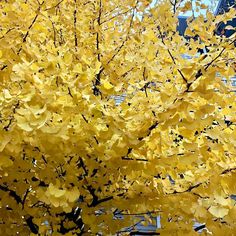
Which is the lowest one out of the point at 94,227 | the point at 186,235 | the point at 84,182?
the point at 186,235

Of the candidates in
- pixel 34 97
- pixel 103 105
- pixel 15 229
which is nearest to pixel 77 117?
pixel 103 105

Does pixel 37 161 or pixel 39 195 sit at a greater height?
pixel 37 161

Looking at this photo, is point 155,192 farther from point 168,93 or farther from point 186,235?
point 168,93

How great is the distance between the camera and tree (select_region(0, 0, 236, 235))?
173 centimetres

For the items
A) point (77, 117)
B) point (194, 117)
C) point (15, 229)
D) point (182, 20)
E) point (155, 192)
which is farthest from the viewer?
point (182, 20)

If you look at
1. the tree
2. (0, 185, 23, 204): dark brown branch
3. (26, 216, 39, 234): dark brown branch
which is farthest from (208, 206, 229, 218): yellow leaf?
(26, 216, 39, 234): dark brown branch

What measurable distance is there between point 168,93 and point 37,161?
822mm

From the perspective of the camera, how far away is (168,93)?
176cm

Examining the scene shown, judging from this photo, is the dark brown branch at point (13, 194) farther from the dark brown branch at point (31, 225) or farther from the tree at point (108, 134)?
the dark brown branch at point (31, 225)

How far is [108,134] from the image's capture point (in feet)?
5.98

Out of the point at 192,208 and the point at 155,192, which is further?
the point at 155,192

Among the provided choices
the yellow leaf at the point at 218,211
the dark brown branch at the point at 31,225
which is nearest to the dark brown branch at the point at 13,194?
the dark brown branch at the point at 31,225

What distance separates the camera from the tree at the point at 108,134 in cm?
173

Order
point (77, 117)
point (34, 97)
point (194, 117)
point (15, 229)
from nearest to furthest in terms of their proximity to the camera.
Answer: point (34, 97) → point (194, 117) → point (77, 117) → point (15, 229)
